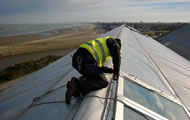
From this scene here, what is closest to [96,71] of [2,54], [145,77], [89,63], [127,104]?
[89,63]

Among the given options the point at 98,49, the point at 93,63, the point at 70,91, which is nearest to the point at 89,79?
the point at 93,63

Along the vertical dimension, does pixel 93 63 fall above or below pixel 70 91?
above

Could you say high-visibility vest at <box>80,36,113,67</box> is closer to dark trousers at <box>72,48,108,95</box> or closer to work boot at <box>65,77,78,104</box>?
dark trousers at <box>72,48,108,95</box>

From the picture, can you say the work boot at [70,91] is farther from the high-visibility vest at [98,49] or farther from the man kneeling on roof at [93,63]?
the high-visibility vest at [98,49]

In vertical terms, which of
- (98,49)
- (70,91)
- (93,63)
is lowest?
(70,91)

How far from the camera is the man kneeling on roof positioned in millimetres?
2398

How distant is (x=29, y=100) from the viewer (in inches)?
132

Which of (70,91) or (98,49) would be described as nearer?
(70,91)

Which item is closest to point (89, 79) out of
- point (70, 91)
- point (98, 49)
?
point (70, 91)

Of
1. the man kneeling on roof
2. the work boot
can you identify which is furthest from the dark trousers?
the work boot

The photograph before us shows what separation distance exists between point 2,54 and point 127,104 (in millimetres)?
28959

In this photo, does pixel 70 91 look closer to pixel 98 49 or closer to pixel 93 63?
pixel 93 63

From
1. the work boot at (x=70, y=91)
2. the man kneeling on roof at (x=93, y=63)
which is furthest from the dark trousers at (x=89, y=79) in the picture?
the work boot at (x=70, y=91)

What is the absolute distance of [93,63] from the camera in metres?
2.56
